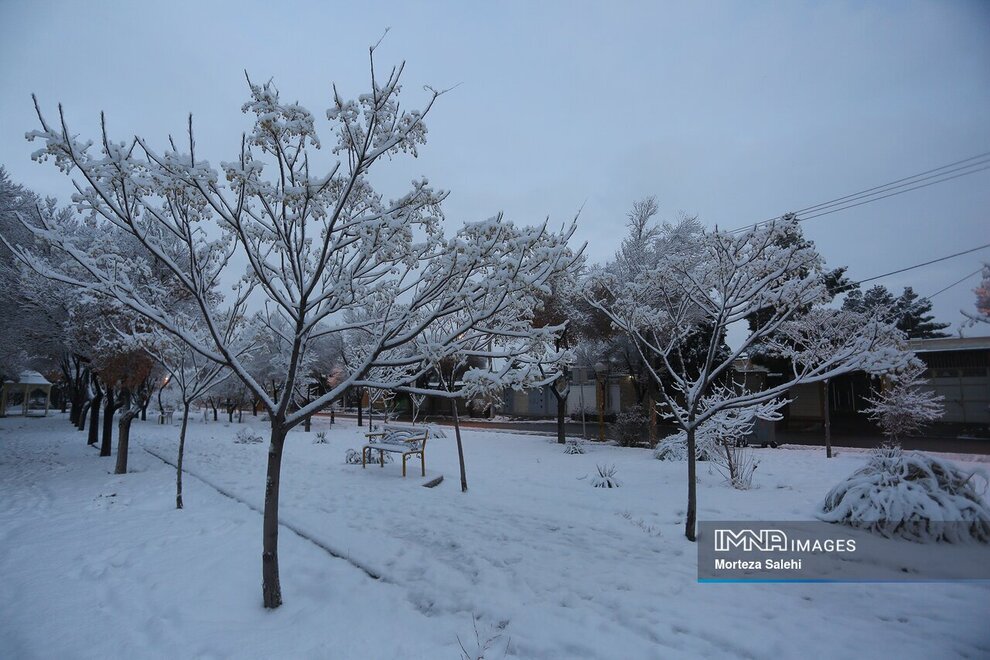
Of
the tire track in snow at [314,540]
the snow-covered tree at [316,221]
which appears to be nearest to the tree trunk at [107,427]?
the tire track in snow at [314,540]

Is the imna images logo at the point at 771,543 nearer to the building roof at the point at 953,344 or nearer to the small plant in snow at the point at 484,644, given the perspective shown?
the small plant in snow at the point at 484,644

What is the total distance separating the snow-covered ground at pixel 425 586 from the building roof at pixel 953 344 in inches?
724

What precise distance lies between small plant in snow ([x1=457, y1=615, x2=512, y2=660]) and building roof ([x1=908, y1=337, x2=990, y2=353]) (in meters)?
23.8

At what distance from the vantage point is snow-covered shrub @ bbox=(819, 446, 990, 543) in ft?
17.0

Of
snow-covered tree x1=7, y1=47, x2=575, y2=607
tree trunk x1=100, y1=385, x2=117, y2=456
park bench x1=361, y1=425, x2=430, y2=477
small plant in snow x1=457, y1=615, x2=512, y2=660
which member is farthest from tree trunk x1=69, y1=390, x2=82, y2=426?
small plant in snow x1=457, y1=615, x2=512, y2=660

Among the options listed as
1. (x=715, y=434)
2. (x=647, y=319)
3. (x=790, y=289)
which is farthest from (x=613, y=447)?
(x=790, y=289)

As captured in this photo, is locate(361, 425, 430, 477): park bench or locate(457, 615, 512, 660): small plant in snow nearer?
locate(457, 615, 512, 660): small plant in snow

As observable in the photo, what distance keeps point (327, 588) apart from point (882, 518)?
6.21 metres

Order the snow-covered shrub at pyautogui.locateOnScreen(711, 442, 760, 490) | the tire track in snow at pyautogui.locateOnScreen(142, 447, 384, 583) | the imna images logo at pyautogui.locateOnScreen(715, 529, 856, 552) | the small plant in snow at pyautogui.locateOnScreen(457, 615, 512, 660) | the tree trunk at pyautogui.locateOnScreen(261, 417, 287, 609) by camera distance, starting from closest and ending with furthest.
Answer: the small plant in snow at pyautogui.locateOnScreen(457, 615, 512, 660) → the tree trunk at pyautogui.locateOnScreen(261, 417, 287, 609) → the tire track in snow at pyautogui.locateOnScreen(142, 447, 384, 583) → the imna images logo at pyautogui.locateOnScreen(715, 529, 856, 552) → the snow-covered shrub at pyautogui.locateOnScreen(711, 442, 760, 490)

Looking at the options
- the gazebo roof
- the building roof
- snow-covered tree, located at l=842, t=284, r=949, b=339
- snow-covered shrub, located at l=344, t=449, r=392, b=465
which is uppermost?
snow-covered tree, located at l=842, t=284, r=949, b=339

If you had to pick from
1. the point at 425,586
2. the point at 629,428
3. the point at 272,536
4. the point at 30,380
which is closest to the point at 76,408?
the point at 30,380

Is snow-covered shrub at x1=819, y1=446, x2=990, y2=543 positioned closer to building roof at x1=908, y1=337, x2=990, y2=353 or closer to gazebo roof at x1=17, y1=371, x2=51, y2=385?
building roof at x1=908, y1=337, x2=990, y2=353

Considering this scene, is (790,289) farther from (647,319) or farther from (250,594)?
(250,594)

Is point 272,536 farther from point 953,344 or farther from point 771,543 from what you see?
point 953,344
